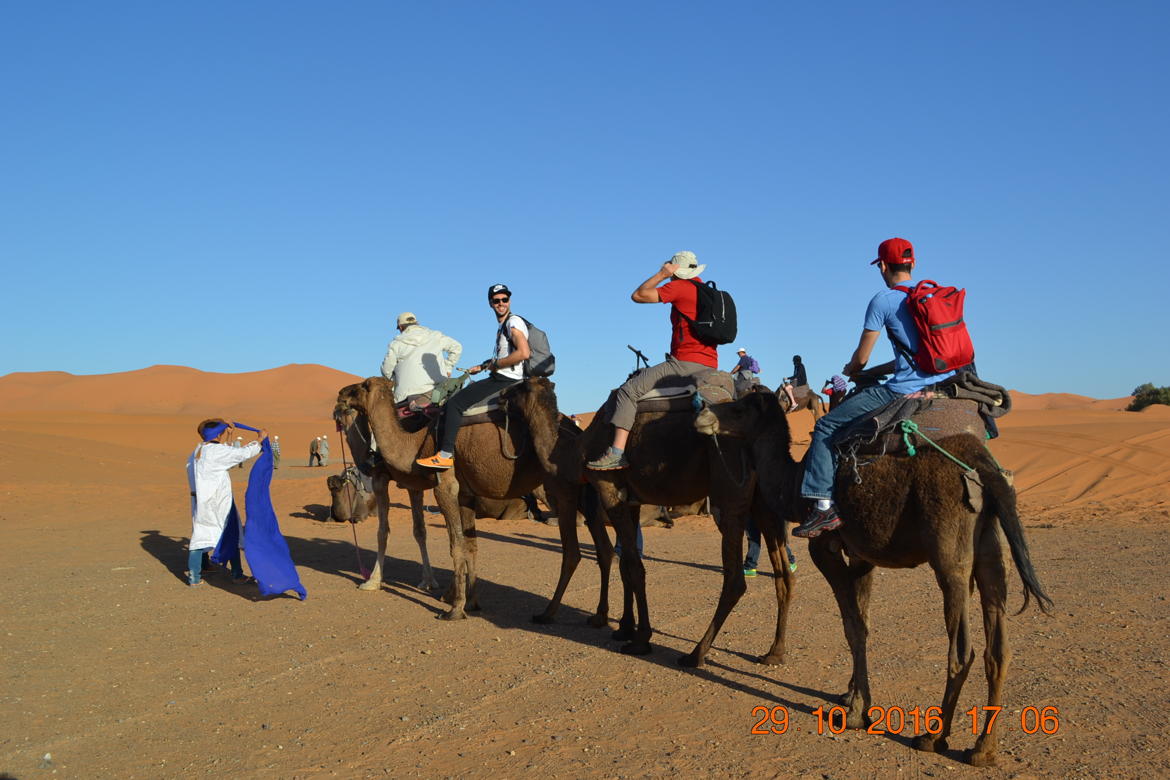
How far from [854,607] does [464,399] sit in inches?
205

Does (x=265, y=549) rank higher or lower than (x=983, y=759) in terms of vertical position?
higher

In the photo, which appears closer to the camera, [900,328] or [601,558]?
[900,328]

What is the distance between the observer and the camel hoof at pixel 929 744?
18.7ft

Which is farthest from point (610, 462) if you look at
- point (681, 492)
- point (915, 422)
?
point (915, 422)

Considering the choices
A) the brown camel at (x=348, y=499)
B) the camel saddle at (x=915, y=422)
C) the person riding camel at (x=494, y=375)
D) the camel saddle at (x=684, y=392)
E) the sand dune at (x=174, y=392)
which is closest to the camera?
the camel saddle at (x=915, y=422)

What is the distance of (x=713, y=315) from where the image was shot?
820 cm

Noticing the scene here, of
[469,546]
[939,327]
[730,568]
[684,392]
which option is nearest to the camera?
[939,327]

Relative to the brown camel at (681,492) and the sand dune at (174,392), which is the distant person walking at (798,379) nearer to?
the brown camel at (681,492)

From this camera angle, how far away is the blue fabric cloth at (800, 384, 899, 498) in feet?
20.0

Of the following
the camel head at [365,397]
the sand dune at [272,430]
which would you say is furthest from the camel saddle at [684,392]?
the sand dune at [272,430]

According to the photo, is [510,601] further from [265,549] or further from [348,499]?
[348,499]

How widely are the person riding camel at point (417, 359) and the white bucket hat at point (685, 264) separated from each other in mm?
4486
